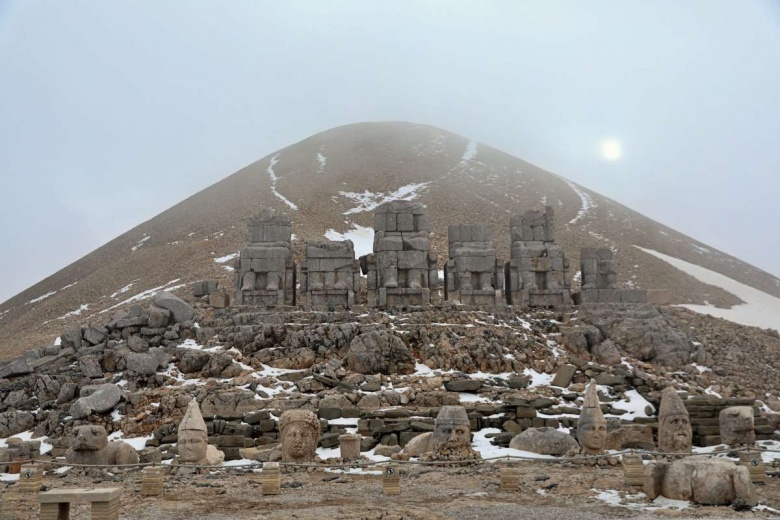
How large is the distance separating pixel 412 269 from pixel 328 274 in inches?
105

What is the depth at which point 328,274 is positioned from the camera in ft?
75.5

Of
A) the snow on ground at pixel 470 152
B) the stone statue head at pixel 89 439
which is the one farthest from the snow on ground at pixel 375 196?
the stone statue head at pixel 89 439

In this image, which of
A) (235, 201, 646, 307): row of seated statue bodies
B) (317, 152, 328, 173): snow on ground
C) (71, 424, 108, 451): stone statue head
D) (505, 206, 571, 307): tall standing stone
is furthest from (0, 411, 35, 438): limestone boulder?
(317, 152, 328, 173): snow on ground

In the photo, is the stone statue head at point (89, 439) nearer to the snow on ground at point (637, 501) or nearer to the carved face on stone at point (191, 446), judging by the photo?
the carved face on stone at point (191, 446)

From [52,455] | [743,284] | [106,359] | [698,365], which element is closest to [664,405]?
[698,365]

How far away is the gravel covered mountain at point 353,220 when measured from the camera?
46.3 m

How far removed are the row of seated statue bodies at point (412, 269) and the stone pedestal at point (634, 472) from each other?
1206cm

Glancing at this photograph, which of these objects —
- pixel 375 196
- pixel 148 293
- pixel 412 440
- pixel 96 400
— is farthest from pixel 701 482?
pixel 375 196

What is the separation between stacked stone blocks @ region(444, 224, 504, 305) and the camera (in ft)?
76.0

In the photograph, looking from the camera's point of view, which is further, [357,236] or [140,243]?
[140,243]

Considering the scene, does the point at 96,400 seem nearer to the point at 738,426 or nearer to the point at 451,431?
the point at 451,431

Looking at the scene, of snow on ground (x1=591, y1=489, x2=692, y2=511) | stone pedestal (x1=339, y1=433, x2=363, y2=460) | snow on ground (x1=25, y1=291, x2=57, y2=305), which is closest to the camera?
snow on ground (x1=591, y1=489, x2=692, y2=511)

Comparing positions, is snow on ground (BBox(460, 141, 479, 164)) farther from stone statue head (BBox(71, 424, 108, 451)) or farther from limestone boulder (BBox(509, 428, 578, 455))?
stone statue head (BBox(71, 424, 108, 451))

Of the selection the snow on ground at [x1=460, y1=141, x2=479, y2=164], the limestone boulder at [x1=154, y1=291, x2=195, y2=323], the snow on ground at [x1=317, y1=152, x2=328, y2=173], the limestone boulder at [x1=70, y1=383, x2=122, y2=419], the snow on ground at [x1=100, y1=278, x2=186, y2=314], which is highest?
the snow on ground at [x1=460, y1=141, x2=479, y2=164]
